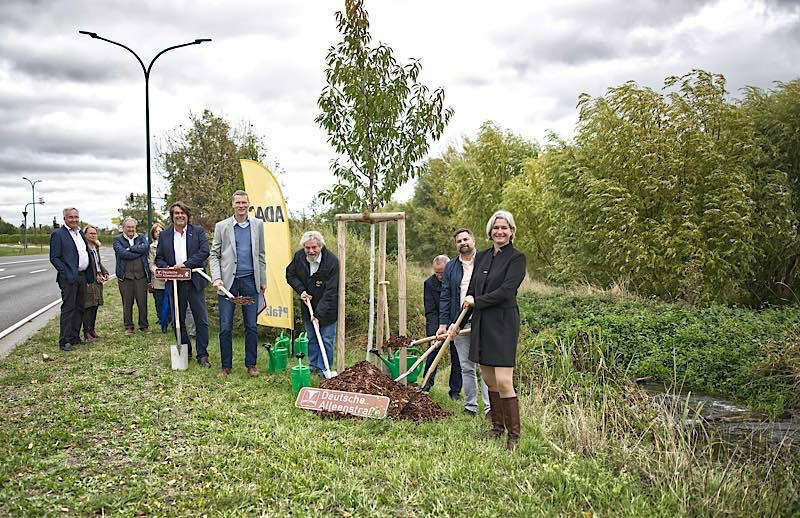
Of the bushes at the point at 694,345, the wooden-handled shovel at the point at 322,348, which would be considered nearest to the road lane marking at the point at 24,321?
the wooden-handled shovel at the point at 322,348

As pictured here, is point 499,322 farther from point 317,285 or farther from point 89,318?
point 89,318

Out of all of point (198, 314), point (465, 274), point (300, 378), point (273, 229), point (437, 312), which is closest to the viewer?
point (465, 274)

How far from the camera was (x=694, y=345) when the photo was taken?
9562 millimetres

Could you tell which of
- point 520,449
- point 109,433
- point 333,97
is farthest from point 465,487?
point 333,97

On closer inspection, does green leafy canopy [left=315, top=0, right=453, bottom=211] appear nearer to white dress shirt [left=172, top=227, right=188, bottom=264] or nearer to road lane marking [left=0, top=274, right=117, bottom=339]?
white dress shirt [left=172, top=227, right=188, bottom=264]

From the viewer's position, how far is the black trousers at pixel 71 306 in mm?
8984

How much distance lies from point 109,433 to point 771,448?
5.82 m

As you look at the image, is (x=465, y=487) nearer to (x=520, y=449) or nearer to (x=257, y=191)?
(x=520, y=449)

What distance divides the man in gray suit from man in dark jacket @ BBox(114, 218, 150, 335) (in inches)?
134

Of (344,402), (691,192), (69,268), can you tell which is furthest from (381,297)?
(691,192)

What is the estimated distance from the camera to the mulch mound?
6.07 m

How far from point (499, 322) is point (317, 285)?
292 cm

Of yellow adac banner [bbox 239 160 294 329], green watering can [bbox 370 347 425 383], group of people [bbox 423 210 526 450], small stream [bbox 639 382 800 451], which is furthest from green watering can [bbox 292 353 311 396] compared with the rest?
small stream [bbox 639 382 800 451]

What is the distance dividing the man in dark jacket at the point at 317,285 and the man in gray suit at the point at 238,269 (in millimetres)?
496
